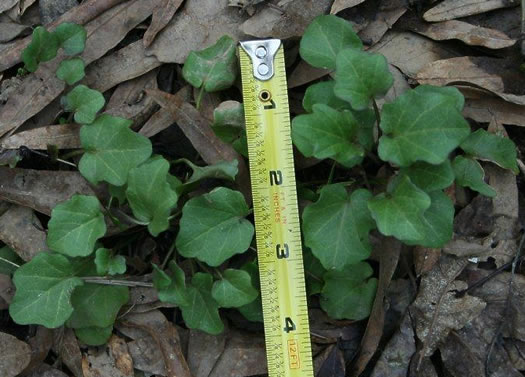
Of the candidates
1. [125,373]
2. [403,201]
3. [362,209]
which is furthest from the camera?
[125,373]

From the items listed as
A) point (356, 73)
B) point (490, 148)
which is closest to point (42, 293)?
point (356, 73)

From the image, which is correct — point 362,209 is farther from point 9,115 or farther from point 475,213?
point 9,115

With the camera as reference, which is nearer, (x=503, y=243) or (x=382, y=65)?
(x=382, y=65)

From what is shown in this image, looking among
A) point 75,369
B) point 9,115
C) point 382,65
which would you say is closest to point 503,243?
point 382,65

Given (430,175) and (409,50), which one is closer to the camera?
(430,175)

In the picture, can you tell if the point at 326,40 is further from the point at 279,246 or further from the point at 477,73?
the point at 279,246

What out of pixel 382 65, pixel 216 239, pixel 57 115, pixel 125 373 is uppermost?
pixel 382 65

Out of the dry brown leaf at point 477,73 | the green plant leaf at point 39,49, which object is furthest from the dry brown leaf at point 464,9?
the green plant leaf at point 39,49

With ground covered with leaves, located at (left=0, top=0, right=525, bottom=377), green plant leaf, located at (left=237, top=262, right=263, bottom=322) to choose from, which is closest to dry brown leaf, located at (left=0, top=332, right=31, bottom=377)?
ground covered with leaves, located at (left=0, top=0, right=525, bottom=377)
